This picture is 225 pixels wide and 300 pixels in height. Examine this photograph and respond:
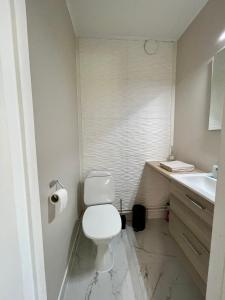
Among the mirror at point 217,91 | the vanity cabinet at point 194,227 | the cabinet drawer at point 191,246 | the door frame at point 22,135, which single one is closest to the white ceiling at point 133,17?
the mirror at point 217,91

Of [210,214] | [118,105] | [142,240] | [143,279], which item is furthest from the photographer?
[118,105]

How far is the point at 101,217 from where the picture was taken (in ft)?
5.17

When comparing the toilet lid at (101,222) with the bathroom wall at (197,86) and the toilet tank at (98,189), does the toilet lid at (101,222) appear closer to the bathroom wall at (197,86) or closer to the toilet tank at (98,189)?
the toilet tank at (98,189)

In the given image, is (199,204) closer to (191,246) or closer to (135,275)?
(191,246)

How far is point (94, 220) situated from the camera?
1.53m

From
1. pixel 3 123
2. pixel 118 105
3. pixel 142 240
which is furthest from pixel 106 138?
pixel 3 123

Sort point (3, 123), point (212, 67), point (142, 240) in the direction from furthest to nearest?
point (142, 240) < point (212, 67) < point (3, 123)

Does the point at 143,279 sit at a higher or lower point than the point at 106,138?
lower

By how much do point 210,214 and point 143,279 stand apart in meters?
0.84

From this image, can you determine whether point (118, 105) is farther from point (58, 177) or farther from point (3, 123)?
point (3, 123)

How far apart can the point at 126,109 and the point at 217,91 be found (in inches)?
39.6

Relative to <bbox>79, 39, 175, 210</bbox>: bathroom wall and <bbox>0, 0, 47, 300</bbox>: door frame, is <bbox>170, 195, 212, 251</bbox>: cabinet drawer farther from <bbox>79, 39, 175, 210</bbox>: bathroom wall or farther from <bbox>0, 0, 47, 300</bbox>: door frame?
<bbox>0, 0, 47, 300</bbox>: door frame

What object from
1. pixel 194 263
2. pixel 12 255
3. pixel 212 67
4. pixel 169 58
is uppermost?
pixel 169 58

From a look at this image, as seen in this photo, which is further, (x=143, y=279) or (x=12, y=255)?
(x=143, y=279)
